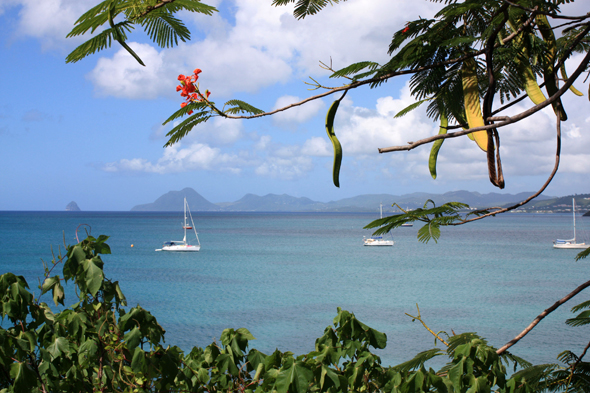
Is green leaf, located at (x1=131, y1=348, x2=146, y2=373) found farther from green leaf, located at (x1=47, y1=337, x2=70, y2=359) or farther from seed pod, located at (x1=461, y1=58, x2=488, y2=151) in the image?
seed pod, located at (x1=461, y1=58, x2=488, y2=151)

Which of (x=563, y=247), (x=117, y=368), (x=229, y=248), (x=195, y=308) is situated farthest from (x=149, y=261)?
(x=563, y=247)

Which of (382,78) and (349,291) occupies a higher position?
(382,78)

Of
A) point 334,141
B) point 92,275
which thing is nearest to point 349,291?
point 92,275

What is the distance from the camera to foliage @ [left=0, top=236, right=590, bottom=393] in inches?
63.8

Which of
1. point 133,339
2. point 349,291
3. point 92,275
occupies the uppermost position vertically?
point 92,275

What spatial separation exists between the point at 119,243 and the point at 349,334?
63.0m

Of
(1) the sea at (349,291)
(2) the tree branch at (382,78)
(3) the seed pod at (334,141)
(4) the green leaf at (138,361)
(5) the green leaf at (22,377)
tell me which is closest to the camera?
(3) the seed pod at (334,141)

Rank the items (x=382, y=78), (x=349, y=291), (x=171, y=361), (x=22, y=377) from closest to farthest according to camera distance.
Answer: (x=382, y=78)
(x=22, y=377)
(x=171, y=361)
(x=349, y=291)

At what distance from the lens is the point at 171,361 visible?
76.1 inches

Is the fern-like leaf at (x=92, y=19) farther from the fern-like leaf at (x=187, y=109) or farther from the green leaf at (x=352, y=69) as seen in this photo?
the green leaf at (x=352, y=69)

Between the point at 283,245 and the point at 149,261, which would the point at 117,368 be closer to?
the point at 149,261

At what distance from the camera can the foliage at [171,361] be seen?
162cm

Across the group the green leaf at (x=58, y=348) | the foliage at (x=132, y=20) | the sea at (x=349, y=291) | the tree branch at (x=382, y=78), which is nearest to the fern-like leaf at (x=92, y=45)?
the foliage at (x=132, y=20)

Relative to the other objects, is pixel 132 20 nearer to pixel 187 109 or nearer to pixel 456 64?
pixel 187 109
